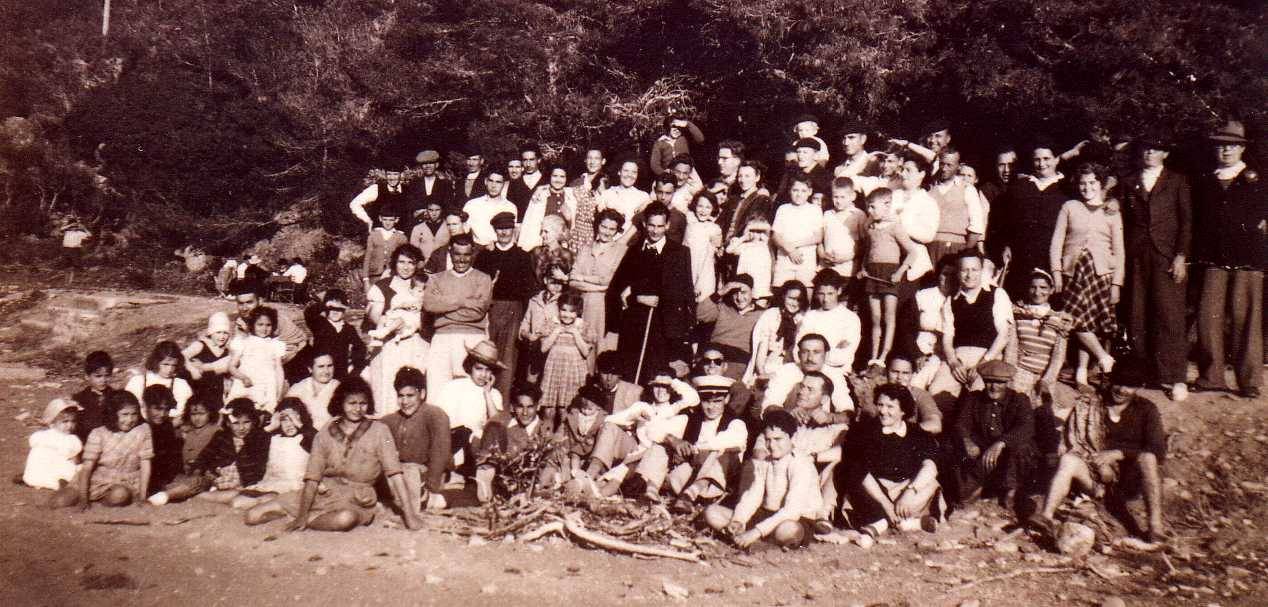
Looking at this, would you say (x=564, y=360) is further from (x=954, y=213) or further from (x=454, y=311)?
(x=954, y=213)

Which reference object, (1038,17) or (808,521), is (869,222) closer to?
(808,521)

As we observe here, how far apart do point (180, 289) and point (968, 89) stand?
1233cm

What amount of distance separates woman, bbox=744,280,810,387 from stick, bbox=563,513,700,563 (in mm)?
1741

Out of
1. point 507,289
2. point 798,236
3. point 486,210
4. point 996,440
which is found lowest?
point 996,440

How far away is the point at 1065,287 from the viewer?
7336 mm

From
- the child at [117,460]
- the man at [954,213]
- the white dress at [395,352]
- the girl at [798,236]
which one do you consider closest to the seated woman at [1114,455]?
the man at [954,213]

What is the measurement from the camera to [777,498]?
6027mm

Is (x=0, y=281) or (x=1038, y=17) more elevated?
(x=1038, y=17)

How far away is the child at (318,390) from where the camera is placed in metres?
7.04

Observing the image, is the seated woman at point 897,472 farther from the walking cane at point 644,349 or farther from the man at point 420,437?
the man at point 420,437

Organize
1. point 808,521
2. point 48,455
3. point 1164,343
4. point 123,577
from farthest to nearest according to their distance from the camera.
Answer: point 1164,343, point 48,455, point 808,521, point 123,577

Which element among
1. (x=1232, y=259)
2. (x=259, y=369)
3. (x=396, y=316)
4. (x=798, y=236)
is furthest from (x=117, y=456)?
(x=1232, y=259)

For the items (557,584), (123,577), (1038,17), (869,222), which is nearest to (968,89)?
(1038,17)

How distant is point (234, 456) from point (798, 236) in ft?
15.5
